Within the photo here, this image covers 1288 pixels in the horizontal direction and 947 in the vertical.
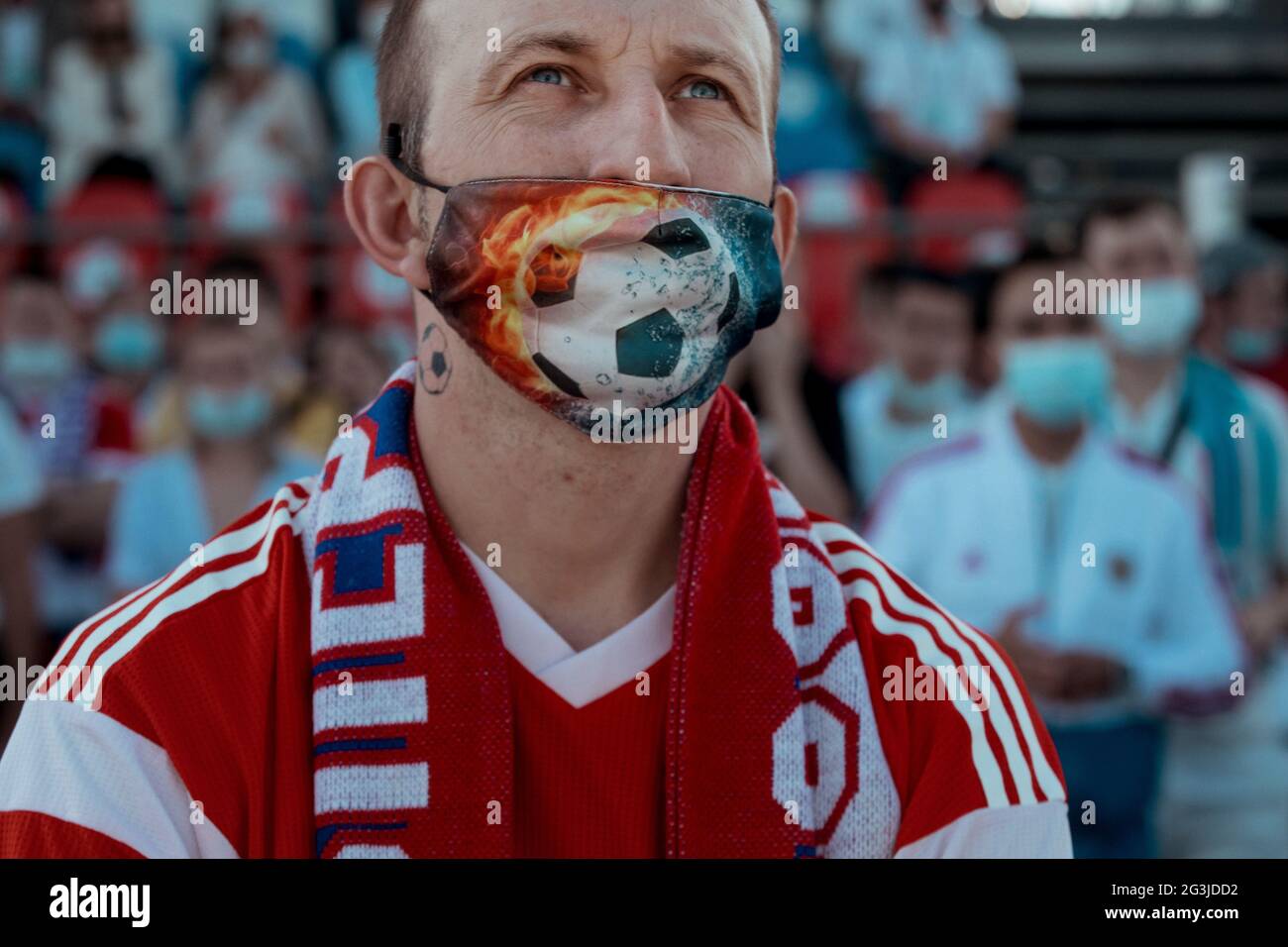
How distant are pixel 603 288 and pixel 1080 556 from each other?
292 cm

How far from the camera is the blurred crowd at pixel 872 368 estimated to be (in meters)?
4.74

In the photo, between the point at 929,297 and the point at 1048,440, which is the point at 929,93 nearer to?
the point at 929,297

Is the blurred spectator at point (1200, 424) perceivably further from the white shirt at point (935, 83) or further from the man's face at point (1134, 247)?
the white shirt at point (935, 83)

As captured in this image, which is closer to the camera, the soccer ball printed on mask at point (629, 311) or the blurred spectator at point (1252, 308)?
the soccer ball printed on mask at point (629, 311)

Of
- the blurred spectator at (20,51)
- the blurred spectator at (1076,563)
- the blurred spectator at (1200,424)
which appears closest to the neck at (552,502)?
the blurred spectator at (1076,563)

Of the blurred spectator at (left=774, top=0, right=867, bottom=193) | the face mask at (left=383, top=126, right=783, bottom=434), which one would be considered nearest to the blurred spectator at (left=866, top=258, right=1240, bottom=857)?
the face mask at (left=383, top=126, right=783, bottom=434)

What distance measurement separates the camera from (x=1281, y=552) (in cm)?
536

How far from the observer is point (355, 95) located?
27.9 feet

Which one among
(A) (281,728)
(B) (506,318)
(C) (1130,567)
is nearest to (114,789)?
(A) (281,728)

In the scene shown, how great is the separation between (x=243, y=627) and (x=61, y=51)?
723 cm

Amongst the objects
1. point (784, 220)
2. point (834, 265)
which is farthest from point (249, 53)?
point (784, 220)

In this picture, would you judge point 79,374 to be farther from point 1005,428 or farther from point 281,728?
point 281,728

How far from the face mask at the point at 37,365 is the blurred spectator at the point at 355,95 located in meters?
2.34
